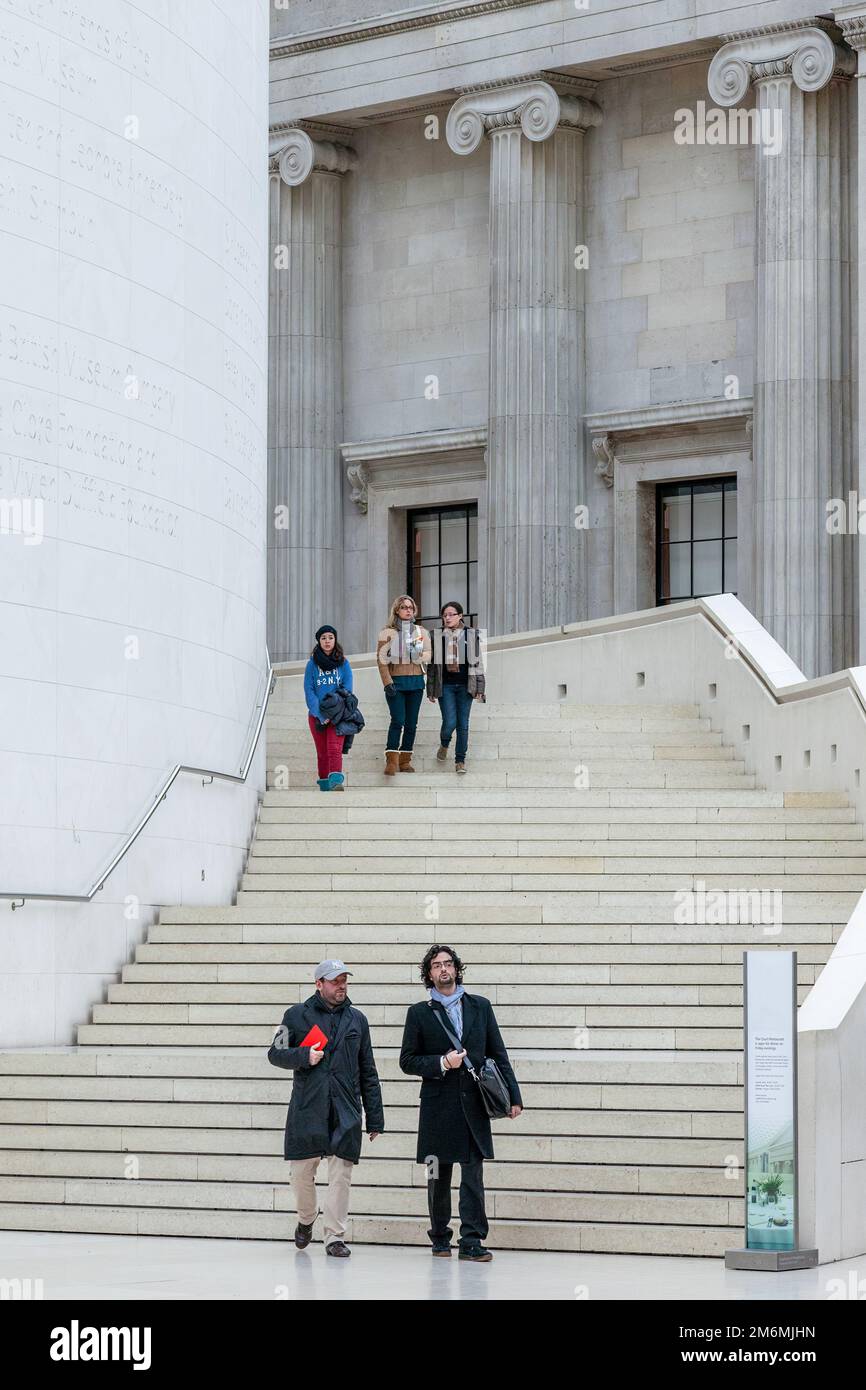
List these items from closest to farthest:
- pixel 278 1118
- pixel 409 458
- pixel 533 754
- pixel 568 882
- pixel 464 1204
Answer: pixel 464 1204 < pixel 278 1118 < pixel 568 882 < pixel 533 754 < pixel 409 458

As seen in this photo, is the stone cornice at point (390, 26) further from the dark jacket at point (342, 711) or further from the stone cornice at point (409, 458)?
the dark jacket at point (342, 711)

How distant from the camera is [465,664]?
2038 cm

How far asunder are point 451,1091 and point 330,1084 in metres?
0.66

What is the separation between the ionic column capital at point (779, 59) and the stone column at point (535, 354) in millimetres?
2460

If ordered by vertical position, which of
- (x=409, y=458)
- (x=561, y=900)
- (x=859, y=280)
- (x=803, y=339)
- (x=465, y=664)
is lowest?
(x=561, y=900)

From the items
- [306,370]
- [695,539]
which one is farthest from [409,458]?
[695,539]

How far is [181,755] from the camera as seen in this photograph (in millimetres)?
18062

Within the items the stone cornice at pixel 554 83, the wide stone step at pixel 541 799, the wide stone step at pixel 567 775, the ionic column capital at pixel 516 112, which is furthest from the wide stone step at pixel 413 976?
the stone cornice at pixel 554 83

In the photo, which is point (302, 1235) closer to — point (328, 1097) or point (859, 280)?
point (328, 1097)

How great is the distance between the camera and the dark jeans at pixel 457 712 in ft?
66.9

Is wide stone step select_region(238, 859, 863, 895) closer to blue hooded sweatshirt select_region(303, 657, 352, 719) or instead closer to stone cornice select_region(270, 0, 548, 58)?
blue hooded sweatshirt select_region(303, 657, 352, 719)

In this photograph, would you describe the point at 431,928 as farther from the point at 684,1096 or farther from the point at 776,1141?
the point at 776,1141

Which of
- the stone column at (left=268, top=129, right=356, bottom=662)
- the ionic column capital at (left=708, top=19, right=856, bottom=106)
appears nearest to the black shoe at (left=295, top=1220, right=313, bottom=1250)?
the ionic column capital at (left=708, top=19, right=856, bottom=106)

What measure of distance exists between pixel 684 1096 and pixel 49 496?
6.63 meters
